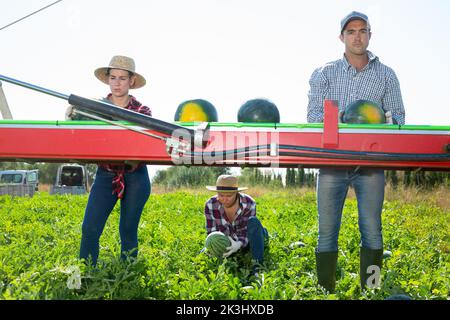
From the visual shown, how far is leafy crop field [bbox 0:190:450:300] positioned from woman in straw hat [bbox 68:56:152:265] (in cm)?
15

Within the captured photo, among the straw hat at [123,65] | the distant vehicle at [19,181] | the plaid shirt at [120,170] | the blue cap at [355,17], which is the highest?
the blue cap at [355,17]

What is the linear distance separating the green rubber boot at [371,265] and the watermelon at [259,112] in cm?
98

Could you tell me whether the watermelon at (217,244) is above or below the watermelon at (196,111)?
below

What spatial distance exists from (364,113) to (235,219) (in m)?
1.69

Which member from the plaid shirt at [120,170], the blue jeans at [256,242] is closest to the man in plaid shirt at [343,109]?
the blue jeans at [256,242]

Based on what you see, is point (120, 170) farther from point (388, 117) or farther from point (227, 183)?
point (388, 117)

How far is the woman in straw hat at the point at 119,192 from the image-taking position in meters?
3.13

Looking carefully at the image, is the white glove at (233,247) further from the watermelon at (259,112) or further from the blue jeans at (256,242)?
the watermelon at (259,112)

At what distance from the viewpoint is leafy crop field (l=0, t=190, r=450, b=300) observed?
2750mm

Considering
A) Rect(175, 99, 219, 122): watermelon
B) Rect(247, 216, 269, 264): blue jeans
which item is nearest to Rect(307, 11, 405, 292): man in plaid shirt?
Rect(175, 99, 219, 122): watermelon

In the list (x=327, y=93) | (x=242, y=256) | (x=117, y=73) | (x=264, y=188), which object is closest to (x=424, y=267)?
(x=242, y=256)

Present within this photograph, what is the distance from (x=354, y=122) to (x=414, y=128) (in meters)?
0.34

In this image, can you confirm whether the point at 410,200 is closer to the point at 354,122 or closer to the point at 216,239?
the point at 216,239
